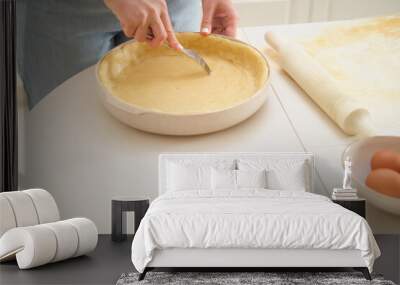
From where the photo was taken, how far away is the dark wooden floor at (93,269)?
13.6ft

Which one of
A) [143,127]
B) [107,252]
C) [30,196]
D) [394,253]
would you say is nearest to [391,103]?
[394,253]

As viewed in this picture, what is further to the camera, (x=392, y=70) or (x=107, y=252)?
(x=392, y=70)

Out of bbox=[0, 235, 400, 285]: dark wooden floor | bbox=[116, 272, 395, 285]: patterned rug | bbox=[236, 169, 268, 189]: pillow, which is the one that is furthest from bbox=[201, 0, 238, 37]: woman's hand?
bbox=[116, 272, 395, 285]: patterned rug

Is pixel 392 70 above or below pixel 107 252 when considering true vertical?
above

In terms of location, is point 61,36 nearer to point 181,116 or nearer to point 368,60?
point 181,116

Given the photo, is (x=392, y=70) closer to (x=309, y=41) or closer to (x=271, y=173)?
(x=309, y=41)

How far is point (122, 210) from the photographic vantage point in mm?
5453

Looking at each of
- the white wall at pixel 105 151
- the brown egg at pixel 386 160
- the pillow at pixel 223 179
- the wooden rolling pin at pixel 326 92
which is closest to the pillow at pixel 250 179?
the pillow at pixel 223 179

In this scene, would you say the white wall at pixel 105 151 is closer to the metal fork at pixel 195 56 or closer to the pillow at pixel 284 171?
the pillow at pixel 284 171

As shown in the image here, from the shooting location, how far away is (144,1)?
215 inches

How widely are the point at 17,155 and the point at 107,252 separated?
1292 mm

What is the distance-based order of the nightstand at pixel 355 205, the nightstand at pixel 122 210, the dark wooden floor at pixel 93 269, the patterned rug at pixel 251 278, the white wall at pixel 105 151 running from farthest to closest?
the white wall at pixel 105 151
the nightstand at pixel 122 210
the nightstand at pixel 355 205
the dark wooden floor at pixel 93 269
the patterned rug at pixel 251 278

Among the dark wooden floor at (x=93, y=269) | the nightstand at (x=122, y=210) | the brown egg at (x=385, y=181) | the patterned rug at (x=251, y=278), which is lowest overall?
the dark wooden floor at (x=93, y=269)

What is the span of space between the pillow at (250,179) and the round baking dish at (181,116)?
43cm
